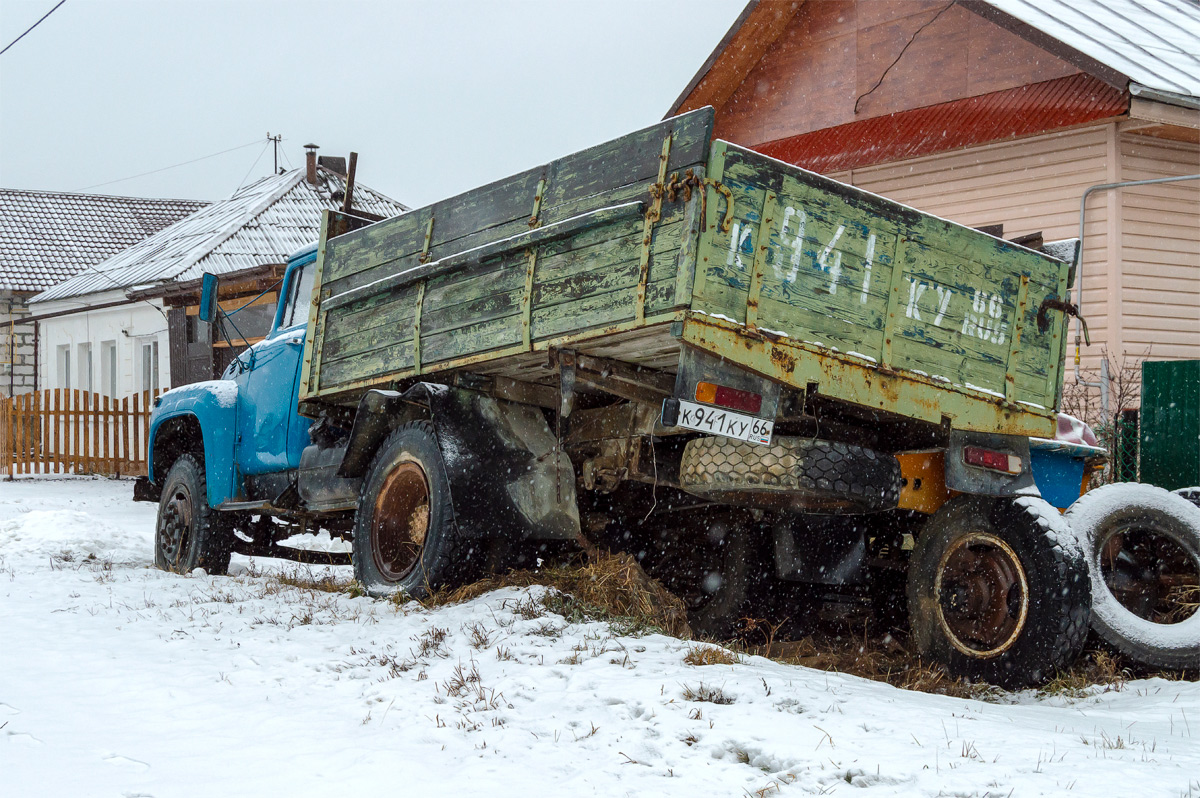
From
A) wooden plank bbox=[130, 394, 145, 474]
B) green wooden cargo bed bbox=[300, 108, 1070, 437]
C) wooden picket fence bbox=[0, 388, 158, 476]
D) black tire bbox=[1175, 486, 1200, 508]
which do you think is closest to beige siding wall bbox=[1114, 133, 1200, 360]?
black tire bbox=[1175, 486, 1200, 508]

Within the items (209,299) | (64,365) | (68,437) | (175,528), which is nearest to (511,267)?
(209,299)

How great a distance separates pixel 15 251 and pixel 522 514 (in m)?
27.5

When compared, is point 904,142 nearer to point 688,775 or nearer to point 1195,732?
point 1195,732

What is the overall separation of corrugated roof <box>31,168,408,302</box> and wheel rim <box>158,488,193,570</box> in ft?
40.1

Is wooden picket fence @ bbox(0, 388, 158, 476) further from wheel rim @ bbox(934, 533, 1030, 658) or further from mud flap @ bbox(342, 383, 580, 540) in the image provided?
wheel rim @ bbox(934, 533, 1030, 658)

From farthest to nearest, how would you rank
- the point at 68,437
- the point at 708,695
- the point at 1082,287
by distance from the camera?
the point at 68,437
the point at 1082,287
the point at 708,695

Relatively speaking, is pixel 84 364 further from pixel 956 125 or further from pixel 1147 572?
pixel 1147 572

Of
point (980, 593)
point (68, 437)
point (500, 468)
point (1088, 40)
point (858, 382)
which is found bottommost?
point (68, 437)

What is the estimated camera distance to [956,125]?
1303 centimetres

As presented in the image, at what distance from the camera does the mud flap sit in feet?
20.3

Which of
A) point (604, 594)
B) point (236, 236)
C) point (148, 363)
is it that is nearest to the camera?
point (604, 594)

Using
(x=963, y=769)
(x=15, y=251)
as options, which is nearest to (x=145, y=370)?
(x=15, y=251)

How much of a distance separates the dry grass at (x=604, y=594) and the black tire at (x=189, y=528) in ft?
10.2

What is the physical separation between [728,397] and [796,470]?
0.51 metres
